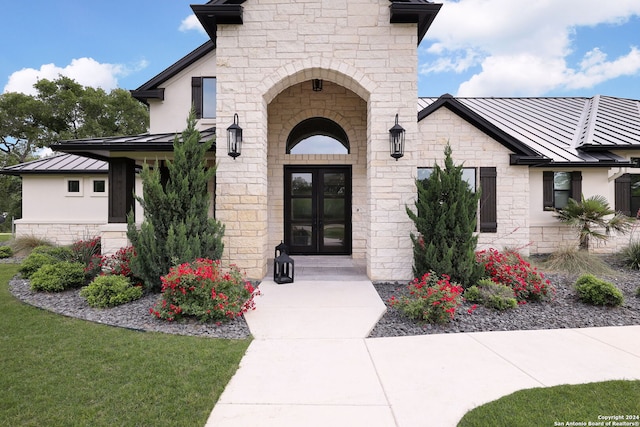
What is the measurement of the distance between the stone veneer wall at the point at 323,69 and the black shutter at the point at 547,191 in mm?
6227

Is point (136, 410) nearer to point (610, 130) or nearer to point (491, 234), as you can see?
point (491, 234)

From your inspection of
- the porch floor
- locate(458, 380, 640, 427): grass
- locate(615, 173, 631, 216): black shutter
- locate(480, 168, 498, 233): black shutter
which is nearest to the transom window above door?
the porch floor

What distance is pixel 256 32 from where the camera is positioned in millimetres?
6816

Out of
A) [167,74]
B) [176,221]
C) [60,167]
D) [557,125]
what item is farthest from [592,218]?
[60,167]

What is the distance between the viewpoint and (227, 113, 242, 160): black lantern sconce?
655 centimetres

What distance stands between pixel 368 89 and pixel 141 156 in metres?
5.88

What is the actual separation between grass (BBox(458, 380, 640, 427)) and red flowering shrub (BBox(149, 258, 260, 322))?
3247 mm

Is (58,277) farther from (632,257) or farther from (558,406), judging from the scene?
(632,257)

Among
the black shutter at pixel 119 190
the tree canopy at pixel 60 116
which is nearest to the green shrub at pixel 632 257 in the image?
the black shutter at pixel 119 190

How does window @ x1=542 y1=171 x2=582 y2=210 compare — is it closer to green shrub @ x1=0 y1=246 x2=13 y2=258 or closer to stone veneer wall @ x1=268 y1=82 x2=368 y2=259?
stone veneer wall @ x1=268 y1=82 x2=368 y2=259

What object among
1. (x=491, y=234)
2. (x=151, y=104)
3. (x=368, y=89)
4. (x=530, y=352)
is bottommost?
(x=530, y=352)

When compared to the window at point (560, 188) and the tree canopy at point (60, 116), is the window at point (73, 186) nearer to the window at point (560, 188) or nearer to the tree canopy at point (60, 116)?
the tree canopy at point (60, 116)

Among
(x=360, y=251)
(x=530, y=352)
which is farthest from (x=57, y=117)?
(x=530, y=352)

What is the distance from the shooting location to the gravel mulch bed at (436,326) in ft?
14.2
